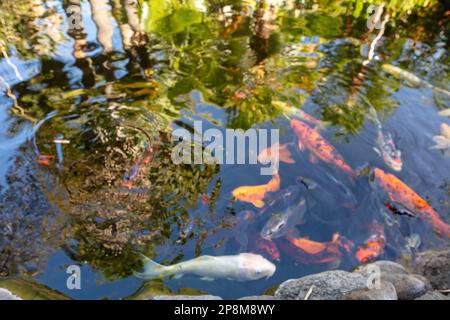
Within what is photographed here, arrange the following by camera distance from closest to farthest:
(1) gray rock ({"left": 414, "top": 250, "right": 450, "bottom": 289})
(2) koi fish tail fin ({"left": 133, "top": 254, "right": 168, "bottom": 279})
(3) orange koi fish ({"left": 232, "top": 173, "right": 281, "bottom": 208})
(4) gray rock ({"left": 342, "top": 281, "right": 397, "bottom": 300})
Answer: (4) gray rock ({"left": 342, "top": 281, "right": 397, "bottom": 300})
(1) gray rock ({"left": 414, "top": 250, "right": 450, "bottom": 289})
(2) koi fish tail fin ({"left": 133, "top": 254, "right": 168, "bottom": 279})
(3) orange koi fish ({"left": 232, "top": 173, "right": 281, "bottom": 208})

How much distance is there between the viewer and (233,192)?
15.0 ft

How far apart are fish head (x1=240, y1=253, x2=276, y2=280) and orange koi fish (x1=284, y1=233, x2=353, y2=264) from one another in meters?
0.33

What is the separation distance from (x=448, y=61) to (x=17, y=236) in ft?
23.3

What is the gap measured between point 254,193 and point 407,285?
70.3 inches

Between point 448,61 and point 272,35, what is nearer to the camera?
point 448,61

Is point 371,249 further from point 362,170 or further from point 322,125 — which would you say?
point 322,125

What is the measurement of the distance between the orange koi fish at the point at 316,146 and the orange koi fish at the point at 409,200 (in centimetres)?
36

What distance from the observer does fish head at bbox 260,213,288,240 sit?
163 inches

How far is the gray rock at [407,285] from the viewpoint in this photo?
333cm

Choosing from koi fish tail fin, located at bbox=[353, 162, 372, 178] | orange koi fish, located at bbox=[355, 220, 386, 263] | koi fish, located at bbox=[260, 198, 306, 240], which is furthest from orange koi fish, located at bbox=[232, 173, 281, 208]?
orange koi fish, located at bbox=[355, 220, 386, 263]

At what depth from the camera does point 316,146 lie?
5.07 meters

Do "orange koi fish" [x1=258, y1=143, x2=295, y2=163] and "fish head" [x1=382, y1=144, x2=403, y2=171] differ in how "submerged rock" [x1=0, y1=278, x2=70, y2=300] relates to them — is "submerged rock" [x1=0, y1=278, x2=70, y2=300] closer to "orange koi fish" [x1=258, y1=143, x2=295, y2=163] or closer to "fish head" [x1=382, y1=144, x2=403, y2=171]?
"orange koi fish" [x1=258, y1=143, x2=295, y2=163]

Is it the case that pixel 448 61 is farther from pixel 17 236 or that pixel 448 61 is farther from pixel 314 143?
pixel 17 236
